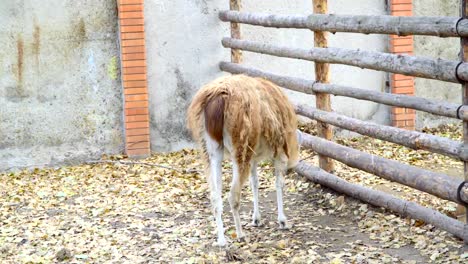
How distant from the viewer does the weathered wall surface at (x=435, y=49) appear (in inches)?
466

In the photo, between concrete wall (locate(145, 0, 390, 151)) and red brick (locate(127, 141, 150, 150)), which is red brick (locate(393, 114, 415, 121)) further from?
red brick (locate(127, 141, 150, 150))

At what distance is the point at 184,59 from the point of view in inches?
456

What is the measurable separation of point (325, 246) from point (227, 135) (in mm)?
1276

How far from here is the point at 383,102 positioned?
302 inches

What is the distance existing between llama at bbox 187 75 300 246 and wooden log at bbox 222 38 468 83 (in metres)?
0.84

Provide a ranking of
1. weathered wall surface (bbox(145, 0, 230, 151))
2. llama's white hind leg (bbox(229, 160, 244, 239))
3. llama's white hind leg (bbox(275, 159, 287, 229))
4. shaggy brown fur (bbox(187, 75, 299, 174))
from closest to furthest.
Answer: shaggy brown fur (bbox(187, 75, 299, 174)) < llama's white hind leg (bbox(229, 160, 244, 239)) < llama's white hind leg (bbox(275, 159, 287, 229)) < weathered wall surface (bbox(145, 0, 230, 151))

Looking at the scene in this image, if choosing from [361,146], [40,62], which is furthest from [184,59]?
[361,146]

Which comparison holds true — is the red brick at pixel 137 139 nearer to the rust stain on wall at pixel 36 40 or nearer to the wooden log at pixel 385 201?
the rust stain on wall at pixel 36 40

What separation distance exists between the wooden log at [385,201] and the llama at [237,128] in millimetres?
851

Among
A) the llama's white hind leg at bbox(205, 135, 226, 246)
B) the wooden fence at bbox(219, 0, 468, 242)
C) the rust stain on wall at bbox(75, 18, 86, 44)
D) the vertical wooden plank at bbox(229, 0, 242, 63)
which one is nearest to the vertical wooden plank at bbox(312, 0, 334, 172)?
the wooden fence at bbox(219, 0, 468, 242)

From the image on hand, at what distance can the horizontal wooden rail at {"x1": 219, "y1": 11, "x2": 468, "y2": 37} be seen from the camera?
6414mm

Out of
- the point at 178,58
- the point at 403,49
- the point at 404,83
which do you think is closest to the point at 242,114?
the point at 178,58

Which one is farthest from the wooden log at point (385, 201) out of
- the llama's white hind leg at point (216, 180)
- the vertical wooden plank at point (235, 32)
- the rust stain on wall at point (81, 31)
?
the rust stain on wall at point (81, 31)

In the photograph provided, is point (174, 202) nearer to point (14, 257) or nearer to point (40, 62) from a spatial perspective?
point (14, 257)
